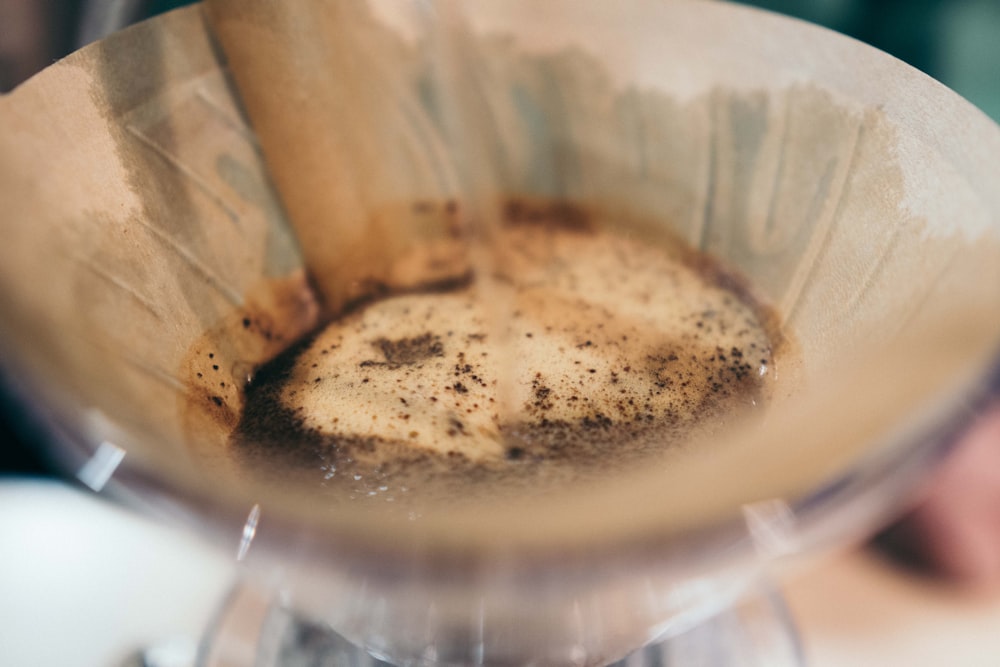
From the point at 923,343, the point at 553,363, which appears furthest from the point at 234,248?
the point at 923,343

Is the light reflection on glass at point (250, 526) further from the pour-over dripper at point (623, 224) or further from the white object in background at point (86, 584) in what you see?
the white object in background at point (86, 584)

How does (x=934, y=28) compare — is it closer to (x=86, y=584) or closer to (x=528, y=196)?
(x=528, y=196)

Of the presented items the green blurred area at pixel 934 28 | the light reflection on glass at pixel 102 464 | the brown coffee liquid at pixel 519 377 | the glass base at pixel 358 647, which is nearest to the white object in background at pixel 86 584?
the glass base at pixel 358 647

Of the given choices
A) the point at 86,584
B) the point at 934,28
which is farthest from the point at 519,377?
the point at 934,28

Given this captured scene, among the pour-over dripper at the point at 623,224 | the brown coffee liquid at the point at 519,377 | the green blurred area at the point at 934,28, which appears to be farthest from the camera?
the green blurred area at the point at 934,28

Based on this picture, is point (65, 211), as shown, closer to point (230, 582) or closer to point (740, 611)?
point (230, 582)
